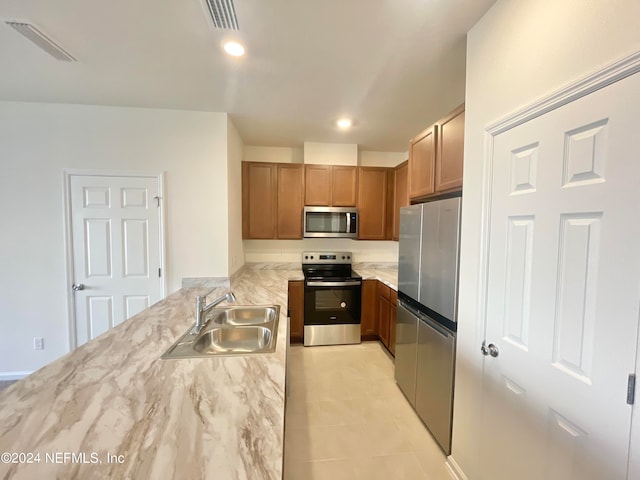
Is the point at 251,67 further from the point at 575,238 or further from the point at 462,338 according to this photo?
the point at 462,338

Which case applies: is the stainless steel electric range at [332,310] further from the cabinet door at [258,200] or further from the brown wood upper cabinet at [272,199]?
the cabinet door at [258,200]

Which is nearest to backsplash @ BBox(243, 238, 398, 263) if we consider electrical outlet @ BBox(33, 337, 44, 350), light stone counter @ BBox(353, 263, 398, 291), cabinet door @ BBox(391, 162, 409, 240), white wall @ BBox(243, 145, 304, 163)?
light stone counter @ BBox(353, 263, 398, 291)

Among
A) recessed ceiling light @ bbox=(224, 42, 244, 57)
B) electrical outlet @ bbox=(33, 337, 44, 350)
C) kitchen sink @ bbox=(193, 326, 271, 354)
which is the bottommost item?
electrical outlet @ bbox=(33, 337, 44, 350)

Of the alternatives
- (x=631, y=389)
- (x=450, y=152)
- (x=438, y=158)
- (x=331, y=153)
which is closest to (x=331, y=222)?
(x=331, y=153)

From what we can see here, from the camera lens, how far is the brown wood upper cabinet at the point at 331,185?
350cm

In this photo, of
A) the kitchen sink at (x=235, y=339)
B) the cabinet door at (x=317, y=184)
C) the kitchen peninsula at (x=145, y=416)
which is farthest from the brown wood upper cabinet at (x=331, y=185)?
the kitchen peninsula at (x=145, y=416)

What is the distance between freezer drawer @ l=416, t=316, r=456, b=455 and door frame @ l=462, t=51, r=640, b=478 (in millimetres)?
207

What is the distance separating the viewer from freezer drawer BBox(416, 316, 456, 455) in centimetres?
166

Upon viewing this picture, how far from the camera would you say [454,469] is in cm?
160

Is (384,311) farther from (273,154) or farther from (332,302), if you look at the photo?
(273,154)

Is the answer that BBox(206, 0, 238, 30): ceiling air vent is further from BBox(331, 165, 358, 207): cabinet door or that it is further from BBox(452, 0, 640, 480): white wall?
BBox(331, 165, 358, 207): cabinet door

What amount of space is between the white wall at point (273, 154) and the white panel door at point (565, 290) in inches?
114

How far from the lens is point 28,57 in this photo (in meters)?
1.78

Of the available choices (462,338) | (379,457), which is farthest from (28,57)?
(379,457)
